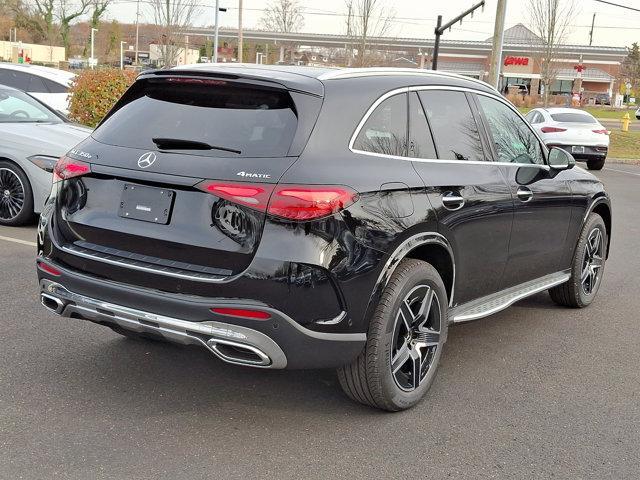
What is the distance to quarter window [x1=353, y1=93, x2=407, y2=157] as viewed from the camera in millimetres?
3797

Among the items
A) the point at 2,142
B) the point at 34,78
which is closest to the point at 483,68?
the point at 34,78

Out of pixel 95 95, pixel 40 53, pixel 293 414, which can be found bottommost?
pixel 293 414

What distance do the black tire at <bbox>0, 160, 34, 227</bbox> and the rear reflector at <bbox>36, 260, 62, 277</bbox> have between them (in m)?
4.37

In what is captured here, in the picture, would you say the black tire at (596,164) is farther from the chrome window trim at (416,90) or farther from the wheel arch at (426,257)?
the wheel arch at (426,257)

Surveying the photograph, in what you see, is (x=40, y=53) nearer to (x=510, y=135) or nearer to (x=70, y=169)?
(x=510, y=135)

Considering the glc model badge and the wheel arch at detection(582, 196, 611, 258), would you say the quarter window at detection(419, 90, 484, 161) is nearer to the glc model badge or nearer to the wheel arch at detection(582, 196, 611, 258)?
the glc model badge

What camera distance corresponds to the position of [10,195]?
26.8 feet

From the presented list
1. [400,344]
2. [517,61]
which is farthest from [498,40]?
[517,61]

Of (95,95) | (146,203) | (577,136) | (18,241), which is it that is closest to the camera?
(146,203)

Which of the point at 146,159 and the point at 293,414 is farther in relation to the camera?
the point at 293,414

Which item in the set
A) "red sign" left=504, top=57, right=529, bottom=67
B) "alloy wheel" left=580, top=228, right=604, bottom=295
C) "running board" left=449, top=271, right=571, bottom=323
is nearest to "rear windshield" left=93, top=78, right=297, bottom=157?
"running board" left=449, top=271, right=571, bottom=323

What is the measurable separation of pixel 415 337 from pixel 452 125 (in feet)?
4.26

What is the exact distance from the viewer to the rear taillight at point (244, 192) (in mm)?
3369

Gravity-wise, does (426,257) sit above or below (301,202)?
below
